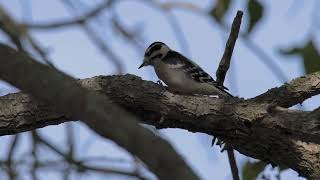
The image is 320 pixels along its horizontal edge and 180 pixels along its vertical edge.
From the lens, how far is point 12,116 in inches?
168

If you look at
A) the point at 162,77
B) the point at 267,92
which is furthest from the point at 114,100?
the point at 162,77

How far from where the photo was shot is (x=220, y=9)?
4.75 metres

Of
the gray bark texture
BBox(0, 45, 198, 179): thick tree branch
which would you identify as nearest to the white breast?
the gray bark texture

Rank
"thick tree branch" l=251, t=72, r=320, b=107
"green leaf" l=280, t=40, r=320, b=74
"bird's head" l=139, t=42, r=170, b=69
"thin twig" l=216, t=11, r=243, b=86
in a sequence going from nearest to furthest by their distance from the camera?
"green leaf" l=280, t=40, r=320, b=74, "thick tree branch" l=251, t=72, r=320, b=107, "thin twig" l=216, t=11, r=243, b=86, "bird's head" l=139, t=42, r=170, b=69

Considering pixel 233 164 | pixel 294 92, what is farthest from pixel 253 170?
pixel 294 92

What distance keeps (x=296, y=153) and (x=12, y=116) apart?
1919 mm

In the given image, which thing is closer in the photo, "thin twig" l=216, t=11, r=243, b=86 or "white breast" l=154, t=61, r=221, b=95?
"thin twig" l=216, t=11, r=243, b=86

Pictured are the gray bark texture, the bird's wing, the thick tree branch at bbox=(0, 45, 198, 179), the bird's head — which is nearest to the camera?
the thick tree branch at bbox=(0, 45, 198, 179)

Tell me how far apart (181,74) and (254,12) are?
166 cm

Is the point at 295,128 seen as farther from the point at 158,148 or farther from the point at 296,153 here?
the point at 158,148

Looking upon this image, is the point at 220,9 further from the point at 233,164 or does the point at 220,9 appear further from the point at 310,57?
the point at 233,164

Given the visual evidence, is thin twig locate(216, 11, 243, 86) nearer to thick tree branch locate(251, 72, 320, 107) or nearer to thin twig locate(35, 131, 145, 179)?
thick tree branch locate(251, 72, 320, 107)

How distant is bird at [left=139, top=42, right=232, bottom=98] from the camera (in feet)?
18.7

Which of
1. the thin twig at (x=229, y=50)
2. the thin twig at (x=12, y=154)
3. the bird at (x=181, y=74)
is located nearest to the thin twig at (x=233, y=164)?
the thin twig at (x=229, y=50)
